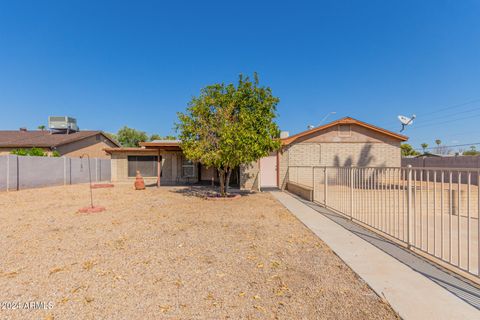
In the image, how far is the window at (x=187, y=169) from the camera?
57.7 feet

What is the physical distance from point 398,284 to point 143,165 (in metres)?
18.1

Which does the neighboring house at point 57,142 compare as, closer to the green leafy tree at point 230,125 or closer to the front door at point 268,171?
the green leafy tree at point 230,125

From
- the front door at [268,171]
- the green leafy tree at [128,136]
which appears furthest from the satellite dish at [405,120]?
the green leafy tree at [128,136]

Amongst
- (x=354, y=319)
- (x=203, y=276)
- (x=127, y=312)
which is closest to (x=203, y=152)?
(x=203, y=276)

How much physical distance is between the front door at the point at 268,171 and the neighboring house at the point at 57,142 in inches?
555

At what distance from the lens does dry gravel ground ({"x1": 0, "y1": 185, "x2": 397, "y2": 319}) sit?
107 inches

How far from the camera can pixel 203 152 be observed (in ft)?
32.2

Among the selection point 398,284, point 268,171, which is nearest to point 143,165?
point 268,171

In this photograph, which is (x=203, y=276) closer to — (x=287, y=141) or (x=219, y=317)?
(x=219, y=317)

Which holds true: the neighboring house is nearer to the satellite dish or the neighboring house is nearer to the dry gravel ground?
the dry gravel ground

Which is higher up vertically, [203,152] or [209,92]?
[209,92]

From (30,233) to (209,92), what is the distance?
315 inches

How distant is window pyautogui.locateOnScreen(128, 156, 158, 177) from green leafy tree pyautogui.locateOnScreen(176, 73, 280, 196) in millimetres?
8842

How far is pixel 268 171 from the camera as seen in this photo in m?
14.4
